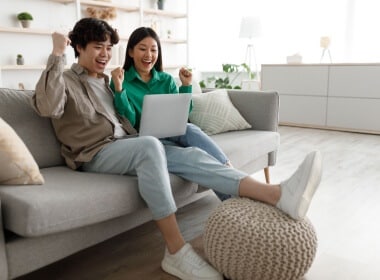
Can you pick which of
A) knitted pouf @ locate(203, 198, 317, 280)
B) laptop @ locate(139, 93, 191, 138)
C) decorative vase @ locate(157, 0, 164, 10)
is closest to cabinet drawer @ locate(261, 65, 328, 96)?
decorative vase @ locate(157, 0, 164, 10)

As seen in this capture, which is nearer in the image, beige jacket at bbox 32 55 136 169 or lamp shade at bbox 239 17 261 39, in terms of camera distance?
beige jacket at bbox 32 55 136 169

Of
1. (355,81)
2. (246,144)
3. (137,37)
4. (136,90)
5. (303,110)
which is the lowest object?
(303,110)

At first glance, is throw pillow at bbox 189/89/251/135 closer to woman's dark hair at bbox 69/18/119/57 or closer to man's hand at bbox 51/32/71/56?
woman's dark hair at bbox 69/18/119/57

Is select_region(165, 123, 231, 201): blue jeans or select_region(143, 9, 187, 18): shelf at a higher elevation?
select_region(143, 9, 187, 18): shelf

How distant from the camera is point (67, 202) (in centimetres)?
137

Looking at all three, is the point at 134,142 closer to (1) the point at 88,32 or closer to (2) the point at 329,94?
(1) the point at 88,32

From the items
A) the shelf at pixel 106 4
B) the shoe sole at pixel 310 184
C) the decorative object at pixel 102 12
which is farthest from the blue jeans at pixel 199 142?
the decorative object at pixel 102 12

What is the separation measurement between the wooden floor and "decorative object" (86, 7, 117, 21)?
2865mm

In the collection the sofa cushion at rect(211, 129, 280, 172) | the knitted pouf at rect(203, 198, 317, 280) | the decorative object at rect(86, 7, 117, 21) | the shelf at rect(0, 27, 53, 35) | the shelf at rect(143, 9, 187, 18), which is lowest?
the knitted pouf at rect(203, 198, 317, 280)

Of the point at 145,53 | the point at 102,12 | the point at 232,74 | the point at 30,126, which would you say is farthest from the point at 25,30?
the point at 232,74

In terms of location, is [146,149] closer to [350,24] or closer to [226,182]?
[226,182]

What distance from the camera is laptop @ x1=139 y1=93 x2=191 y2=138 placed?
5.58 ft

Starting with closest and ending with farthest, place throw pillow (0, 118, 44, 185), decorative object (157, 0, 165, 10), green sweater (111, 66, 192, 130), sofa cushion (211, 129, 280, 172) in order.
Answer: throw pillow (0, 118, 44, 185), green sweater (111, 66, 192, 130), sofa cushion (211, 129, 280, 172), decorative object (157, 0, 165, 10)

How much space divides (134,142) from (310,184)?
689 millimetres
